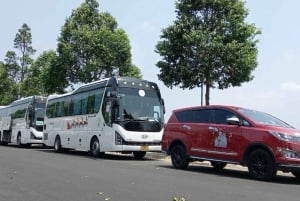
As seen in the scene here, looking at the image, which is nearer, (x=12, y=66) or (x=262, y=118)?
(x=262, y=118)

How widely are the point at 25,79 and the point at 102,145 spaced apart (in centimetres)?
3454

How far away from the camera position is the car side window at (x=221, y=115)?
1405cm

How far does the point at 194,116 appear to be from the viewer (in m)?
15.3

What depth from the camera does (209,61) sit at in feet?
76.2

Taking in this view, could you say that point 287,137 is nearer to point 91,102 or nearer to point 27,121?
point 91,102

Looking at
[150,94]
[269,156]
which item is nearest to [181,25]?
[150,94]

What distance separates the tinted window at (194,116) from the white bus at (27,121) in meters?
16.9

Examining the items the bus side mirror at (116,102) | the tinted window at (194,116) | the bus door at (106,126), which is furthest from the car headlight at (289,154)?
the bus door at (106,126)

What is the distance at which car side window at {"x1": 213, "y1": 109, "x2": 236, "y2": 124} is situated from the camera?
14047 mm

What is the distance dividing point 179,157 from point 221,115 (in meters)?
2.29

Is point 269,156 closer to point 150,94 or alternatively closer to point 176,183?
point 176,183

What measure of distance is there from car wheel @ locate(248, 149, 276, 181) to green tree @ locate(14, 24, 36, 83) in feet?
148

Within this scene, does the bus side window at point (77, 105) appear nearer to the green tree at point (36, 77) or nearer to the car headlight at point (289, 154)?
the car headlight at point (289, 154)

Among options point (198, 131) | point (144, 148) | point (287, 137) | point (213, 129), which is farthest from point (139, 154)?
point (287, 137)
